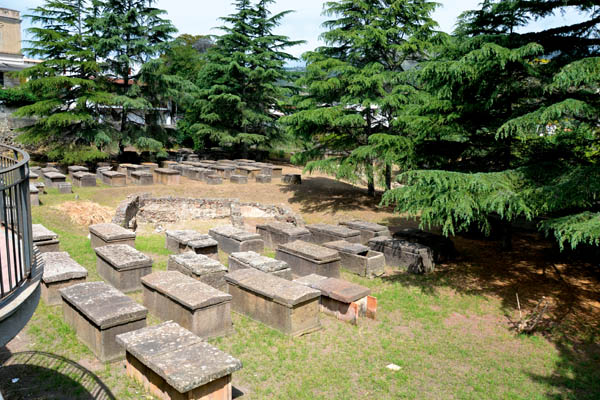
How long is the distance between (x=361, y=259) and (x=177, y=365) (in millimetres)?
6198

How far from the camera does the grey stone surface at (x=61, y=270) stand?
7.55 meters

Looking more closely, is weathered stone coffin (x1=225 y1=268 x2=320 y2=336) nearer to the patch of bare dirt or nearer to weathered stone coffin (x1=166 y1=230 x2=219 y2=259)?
weathered stone coffin (x1=166 y1=230 x2=219 y2=259)

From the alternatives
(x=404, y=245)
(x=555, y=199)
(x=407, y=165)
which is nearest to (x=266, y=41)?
(x=407, y=165)

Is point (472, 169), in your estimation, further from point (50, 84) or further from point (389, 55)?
point (50, 84)

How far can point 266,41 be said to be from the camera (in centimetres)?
2848

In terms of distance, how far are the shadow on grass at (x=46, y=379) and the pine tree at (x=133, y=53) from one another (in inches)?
813

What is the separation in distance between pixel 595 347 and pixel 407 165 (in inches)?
236

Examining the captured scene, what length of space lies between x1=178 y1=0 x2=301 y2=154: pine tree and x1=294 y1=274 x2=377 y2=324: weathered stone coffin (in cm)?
2113

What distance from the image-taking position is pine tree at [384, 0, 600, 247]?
7.50 m

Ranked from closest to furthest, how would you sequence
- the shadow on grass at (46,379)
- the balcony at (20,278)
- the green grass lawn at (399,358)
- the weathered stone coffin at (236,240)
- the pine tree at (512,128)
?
the balcony at (20,278)
the shadow on grass at (46,379)
the green grass lawn at (399,358)
the pine tree at (512,128)
the weathered stone coffin at (236,240)

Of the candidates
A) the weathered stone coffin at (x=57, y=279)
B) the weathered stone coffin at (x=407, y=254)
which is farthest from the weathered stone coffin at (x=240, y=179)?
the weathered stone coffin at (x=57, y=279)

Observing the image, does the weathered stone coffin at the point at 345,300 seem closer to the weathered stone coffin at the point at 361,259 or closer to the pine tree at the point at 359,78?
the weathered stone coffin at the point at 361,259

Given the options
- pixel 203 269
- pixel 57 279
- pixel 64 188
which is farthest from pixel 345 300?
pixel 64 188

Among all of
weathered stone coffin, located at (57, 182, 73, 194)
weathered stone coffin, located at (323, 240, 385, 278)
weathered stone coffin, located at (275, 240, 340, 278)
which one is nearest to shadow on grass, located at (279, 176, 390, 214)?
weathered stone coffin, located at (323, 240, 385, 278)
